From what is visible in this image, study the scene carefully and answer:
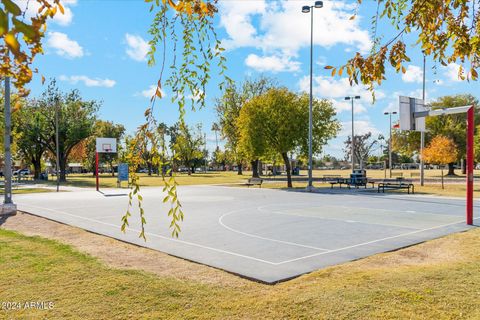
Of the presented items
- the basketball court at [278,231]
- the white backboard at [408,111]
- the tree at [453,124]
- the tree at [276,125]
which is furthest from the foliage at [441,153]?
the white backboard at [408,111]

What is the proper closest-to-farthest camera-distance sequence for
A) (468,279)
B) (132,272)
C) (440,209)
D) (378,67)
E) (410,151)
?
(378,67), (468,279), (132,272), (440,209), (410,151)

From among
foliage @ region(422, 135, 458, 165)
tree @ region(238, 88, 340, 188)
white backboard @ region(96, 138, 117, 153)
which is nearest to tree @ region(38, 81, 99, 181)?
white backboard @ region(96, 138, 117, 153)

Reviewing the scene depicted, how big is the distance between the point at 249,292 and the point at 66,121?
168 feet

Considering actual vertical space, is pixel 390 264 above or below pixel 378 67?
below

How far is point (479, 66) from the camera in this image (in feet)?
16.1

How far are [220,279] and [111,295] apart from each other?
76.5 inches

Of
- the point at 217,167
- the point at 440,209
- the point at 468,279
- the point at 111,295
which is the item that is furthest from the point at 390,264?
the point at 217,167

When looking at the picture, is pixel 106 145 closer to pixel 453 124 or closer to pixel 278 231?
pixel 278 231

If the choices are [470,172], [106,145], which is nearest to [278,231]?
[470,172]

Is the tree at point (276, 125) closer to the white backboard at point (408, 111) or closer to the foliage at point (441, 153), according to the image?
the foliage at point (441, 153)

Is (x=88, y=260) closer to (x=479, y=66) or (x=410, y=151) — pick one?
(x=479, y=66)

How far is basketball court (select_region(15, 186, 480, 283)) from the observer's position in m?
8.67

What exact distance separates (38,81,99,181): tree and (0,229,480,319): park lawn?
4629cm

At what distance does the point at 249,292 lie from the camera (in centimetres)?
632
